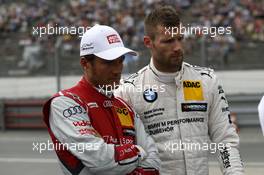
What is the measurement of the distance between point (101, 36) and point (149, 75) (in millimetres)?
523

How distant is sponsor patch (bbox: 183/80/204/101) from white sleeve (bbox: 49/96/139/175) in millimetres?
599

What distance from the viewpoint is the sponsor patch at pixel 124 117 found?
280cm

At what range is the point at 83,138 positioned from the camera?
2.61 m

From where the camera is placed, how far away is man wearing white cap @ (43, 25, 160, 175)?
8.55 ft

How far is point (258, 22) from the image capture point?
52.9 feet

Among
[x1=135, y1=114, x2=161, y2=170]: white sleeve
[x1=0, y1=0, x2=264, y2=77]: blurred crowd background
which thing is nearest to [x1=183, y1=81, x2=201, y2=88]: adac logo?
[x1=135, y1=114, x2=161, y2=170]: white sleeve

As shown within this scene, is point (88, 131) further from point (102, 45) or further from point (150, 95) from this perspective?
point (150, 95)

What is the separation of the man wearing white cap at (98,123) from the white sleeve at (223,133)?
40 centimetres

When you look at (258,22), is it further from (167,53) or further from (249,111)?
(167,53)

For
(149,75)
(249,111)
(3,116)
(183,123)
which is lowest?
(3,116)

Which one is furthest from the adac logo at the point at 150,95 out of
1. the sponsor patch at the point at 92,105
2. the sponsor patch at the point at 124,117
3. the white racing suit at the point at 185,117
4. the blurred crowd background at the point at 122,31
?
the blurred crowd background at the point at 122,31

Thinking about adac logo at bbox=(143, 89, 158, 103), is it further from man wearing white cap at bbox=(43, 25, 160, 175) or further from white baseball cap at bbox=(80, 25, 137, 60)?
white baseball cap at bbox=(80, 25, 137, 60)

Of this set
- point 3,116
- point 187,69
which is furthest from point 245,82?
point 187,69

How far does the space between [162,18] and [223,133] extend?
72 centimetres
